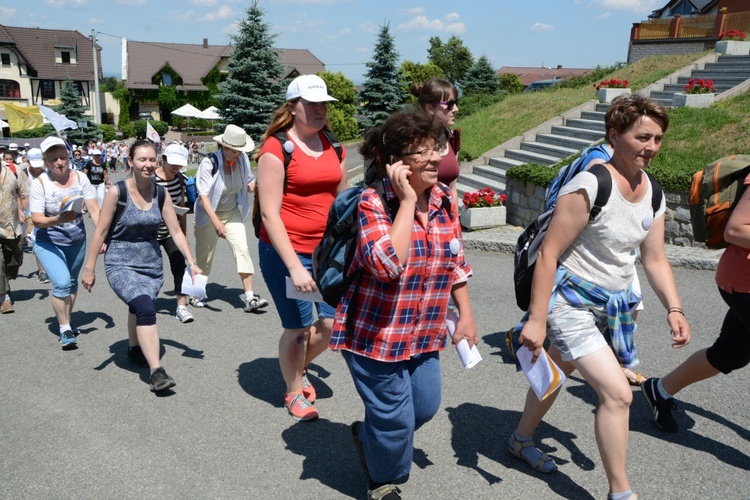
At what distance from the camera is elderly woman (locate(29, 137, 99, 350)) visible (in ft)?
19.2

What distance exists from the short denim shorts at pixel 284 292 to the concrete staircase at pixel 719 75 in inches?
512

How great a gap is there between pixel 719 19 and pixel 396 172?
2685 cm

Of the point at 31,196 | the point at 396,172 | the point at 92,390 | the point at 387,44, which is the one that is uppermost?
the point at 387,44

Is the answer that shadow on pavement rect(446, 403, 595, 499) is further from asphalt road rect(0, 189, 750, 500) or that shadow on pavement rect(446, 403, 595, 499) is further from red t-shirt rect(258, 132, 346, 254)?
red t-shirt rect(258, 132, 346, 254)

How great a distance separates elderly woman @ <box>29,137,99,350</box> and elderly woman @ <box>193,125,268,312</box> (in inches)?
44.2

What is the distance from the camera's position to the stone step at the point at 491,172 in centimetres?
1390

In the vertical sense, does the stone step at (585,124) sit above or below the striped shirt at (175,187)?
above

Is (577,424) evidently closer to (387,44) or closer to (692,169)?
(692,169)

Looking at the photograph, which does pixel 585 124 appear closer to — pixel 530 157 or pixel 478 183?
pixel 530 157

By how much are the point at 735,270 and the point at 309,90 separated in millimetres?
2572

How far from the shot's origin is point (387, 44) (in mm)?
30109

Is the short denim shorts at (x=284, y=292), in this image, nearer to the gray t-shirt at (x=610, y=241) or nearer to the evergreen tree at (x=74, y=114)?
the gray t-shirt at (x=610, y=241)

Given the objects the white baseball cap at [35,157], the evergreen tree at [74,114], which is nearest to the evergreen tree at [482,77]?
the evergreen tree at [74,114]

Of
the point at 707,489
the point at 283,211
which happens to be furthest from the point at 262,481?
the point at 707,489
